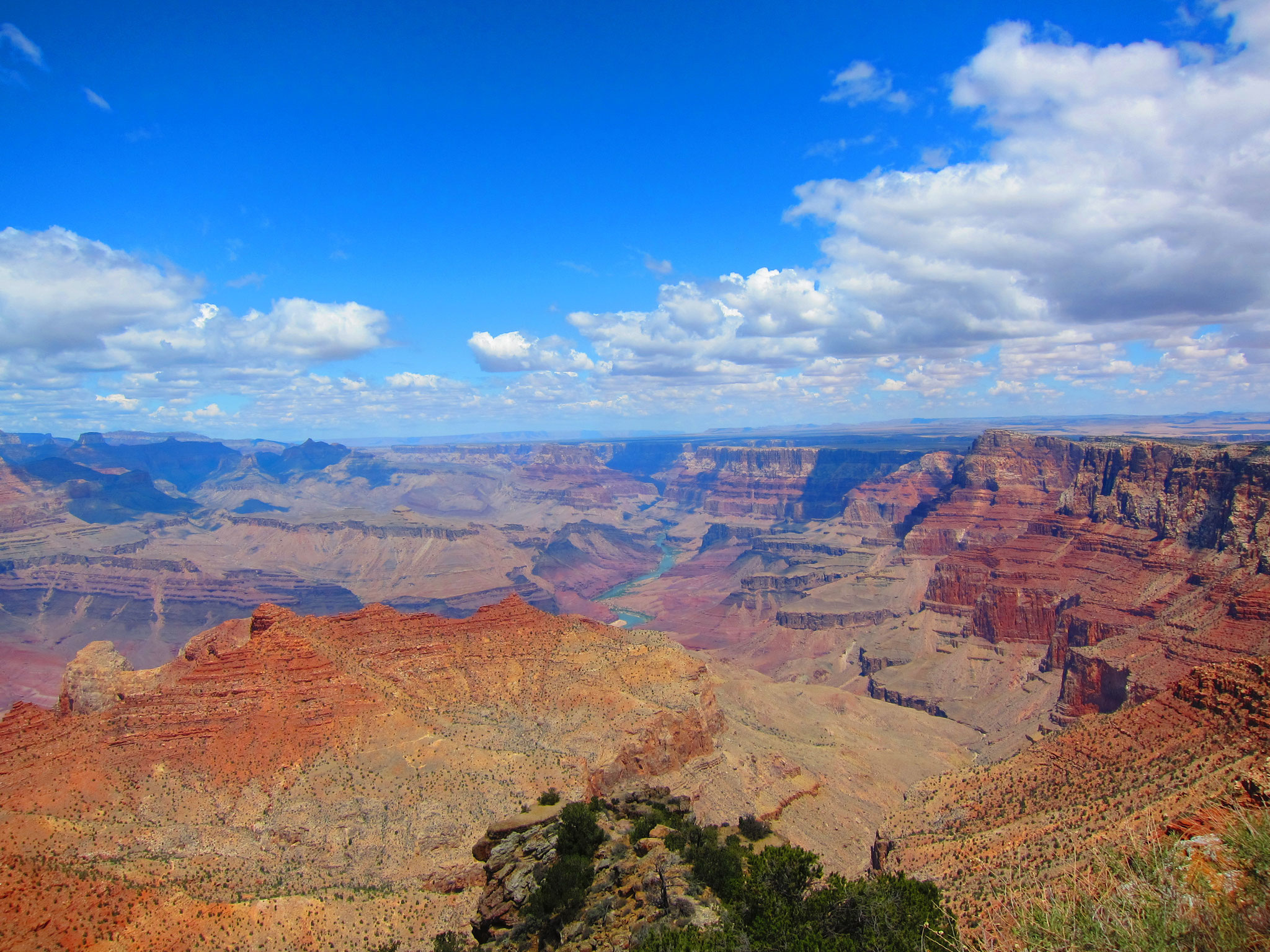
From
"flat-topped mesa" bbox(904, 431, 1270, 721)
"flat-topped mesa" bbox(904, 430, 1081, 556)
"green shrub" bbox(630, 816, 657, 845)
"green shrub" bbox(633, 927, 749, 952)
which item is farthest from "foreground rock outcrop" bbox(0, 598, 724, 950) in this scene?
Result: "flat-topped mesa" bbox(904, 430, 1081, 556)

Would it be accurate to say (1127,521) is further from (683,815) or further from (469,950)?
(469,950)

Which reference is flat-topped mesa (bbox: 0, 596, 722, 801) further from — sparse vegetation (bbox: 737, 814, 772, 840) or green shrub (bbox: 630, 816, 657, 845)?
green shrub (bbox: 630, 816, 657, 845)

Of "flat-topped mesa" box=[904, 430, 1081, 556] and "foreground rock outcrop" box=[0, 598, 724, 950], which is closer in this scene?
"foreground rock outcrop" box=[0, 598, 724, 950]

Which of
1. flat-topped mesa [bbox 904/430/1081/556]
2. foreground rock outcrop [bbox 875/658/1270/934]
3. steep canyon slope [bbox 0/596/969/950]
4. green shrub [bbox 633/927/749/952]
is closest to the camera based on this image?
green shrub [bbox 633/927/749/952]

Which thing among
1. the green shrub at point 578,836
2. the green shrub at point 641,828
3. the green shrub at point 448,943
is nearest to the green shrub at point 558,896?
the green shrub at point 578,836

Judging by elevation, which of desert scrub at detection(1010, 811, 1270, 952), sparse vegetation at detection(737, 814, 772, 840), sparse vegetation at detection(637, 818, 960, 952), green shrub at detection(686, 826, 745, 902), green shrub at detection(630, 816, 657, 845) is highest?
desert scrub at detection(1010, 811, 1270, 952)

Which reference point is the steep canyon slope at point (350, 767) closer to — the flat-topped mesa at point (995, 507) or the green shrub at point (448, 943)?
the green shrub at point (448, 943)

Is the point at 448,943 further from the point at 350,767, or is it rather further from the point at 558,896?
the point at 350,767
